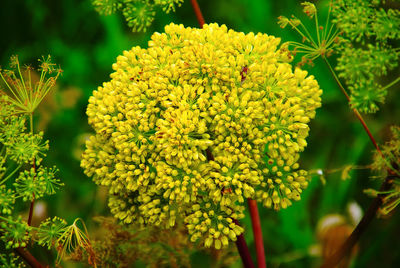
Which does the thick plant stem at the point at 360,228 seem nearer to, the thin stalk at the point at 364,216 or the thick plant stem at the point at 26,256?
the thin stalk at the point at 364,216

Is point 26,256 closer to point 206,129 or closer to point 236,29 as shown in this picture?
point 206,129

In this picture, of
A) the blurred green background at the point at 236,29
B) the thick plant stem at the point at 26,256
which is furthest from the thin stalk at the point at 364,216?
the thick plant stem at the point at 26,256

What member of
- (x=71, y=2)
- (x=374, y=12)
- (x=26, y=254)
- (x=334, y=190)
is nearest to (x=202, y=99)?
(x=374, y=12)

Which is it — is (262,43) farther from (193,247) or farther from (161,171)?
(193,247)

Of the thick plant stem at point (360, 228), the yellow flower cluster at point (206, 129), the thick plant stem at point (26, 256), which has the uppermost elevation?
the yellow flower cluster at point (206, 129)

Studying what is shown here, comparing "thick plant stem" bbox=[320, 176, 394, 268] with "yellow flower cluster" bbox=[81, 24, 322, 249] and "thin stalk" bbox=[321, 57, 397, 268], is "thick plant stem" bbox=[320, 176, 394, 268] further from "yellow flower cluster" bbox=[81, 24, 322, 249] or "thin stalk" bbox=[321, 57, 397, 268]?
"yellow flower cluster" bbox=[81, 24, 322, 249]

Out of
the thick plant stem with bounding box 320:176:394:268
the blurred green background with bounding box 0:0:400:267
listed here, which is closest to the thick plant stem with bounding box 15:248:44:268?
the blurred green background with bounding box 0:0:400:267

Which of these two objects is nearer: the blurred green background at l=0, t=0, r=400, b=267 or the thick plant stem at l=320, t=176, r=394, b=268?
the thick plant stem at l=320, t=176, r=394, b=268
